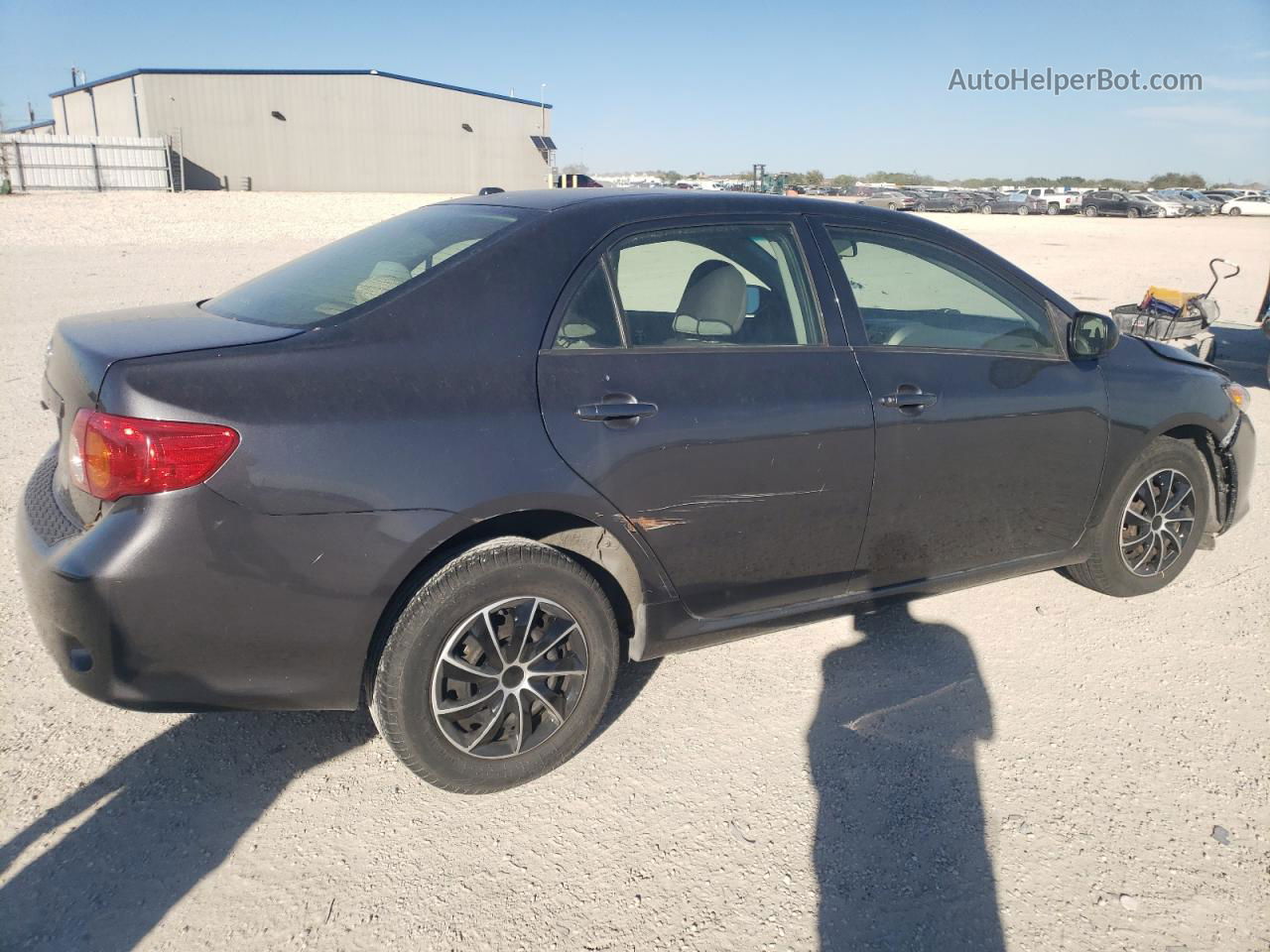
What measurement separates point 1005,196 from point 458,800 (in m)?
58.5

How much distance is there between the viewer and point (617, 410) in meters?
2.83

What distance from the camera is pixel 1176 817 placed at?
113 inches

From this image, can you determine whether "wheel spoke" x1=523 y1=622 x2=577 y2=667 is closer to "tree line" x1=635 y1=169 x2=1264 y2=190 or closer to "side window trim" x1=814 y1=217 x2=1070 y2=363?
"side window trim" x1=814 y1=217 x2=1070 y2=363

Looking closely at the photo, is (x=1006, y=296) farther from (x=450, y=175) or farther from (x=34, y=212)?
(x=450, y=175)

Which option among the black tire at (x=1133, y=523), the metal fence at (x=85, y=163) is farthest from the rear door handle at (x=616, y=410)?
the metal fence at (x=85, y=163)

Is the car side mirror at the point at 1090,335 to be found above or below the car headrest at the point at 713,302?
below

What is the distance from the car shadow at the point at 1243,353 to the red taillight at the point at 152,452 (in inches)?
376

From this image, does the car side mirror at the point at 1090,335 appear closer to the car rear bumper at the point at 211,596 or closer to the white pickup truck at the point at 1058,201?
the car rear bumper at the point at 211,596

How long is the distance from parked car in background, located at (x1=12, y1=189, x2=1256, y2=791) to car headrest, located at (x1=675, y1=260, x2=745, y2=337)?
0.5 inches

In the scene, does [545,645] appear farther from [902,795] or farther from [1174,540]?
[1174,540]

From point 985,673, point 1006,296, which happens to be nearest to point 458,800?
point 985,673

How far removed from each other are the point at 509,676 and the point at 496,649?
10 centimetres

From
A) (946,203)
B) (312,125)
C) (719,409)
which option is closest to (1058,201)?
(946,203)

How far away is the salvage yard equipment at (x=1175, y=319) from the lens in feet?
29.4
